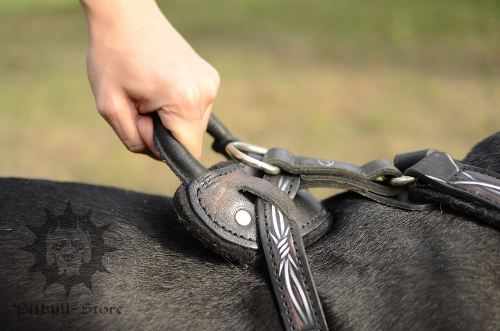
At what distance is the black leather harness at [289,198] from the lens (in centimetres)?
156

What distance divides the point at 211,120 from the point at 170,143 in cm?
35

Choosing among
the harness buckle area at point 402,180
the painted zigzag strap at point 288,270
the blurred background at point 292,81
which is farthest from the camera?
the blurred background at point 292,81

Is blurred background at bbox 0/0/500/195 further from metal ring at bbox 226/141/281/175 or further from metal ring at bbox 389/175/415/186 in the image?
metal ring at bbox 389/175/415/186

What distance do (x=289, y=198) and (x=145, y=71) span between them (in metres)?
0.56

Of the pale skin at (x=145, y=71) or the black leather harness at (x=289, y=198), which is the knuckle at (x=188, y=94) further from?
the black leather harness at (x=289, y=198)

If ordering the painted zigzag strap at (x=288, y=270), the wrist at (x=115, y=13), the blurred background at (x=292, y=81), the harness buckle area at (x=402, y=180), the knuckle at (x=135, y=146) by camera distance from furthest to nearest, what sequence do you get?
the blurred background at (x=292, y=81), the knuckle at (x=135, y=146), the wrist at (x=115, y=13), the harness buckle area at (x=402, y=180), the painted zigzag strap at (x=288, y=270)

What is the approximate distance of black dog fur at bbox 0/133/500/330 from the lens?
5.01 ft

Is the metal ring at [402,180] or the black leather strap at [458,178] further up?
the black leather strap at [458,178]

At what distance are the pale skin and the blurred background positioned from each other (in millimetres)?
3384

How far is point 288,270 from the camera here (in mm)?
1557

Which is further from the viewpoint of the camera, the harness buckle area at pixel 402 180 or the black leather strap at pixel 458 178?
the harness buckle area at pixel 402 180

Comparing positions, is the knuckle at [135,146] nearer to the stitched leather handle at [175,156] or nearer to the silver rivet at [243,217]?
the stitched leather handle at [175,156]

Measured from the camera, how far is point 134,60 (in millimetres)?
1882

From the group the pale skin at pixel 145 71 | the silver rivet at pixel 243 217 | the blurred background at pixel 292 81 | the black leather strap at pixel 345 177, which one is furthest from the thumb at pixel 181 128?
the blurred background at pixel 292 81
